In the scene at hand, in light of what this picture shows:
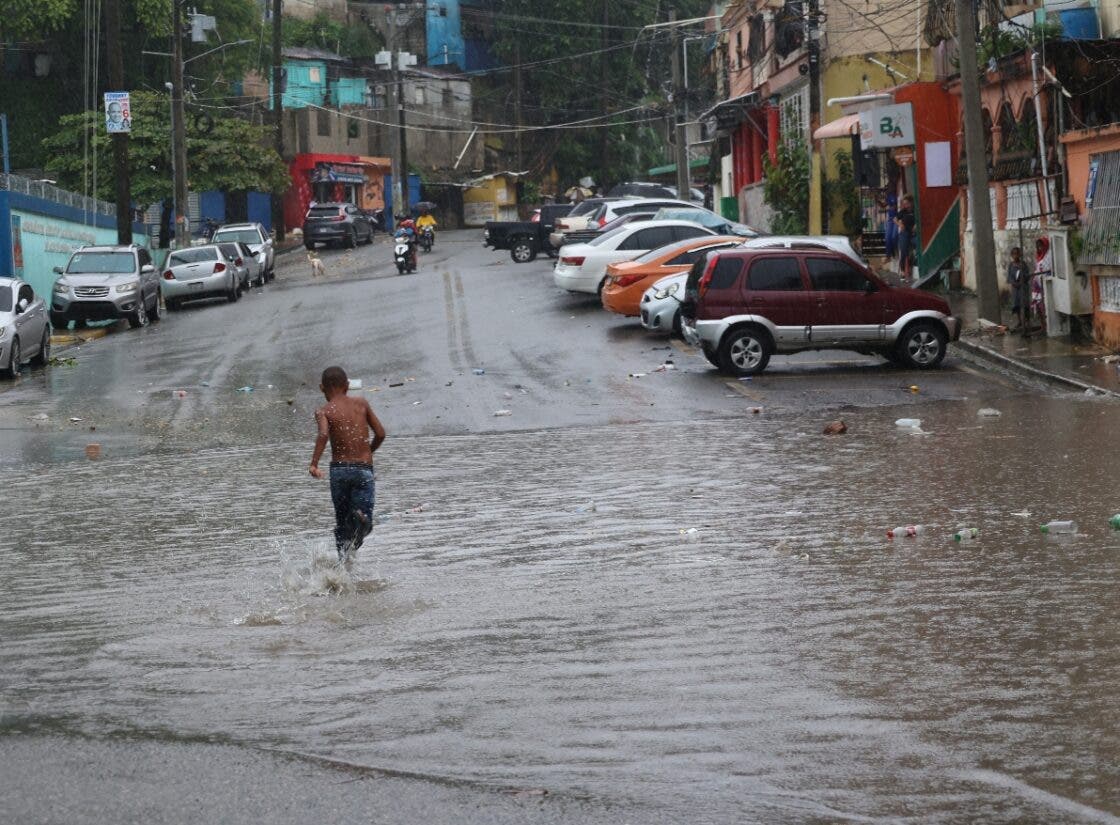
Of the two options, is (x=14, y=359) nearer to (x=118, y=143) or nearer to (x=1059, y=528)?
(x=118, y=143)

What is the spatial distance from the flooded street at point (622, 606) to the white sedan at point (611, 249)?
1221cm

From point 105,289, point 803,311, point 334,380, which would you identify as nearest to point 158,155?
point 105,289

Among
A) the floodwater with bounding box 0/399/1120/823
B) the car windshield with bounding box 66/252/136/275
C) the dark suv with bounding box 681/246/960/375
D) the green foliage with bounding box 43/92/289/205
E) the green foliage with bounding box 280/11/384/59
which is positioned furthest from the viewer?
the green foliage with bounding box 280/11/384/59

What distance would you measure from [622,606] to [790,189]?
119ft

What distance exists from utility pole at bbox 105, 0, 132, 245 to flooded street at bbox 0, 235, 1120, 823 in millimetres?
24997

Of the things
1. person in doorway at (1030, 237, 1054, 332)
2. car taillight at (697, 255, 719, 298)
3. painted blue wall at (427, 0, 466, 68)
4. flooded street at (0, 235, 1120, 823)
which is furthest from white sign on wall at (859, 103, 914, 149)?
painted blue wall at (427, 0, 466, 68)

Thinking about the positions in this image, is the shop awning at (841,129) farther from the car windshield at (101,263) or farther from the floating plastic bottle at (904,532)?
the floating plastic bottle at (904,532)

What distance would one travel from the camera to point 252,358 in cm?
2877

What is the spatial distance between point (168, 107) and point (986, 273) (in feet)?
138

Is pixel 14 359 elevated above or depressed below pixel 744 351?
above

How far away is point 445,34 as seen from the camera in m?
91.9

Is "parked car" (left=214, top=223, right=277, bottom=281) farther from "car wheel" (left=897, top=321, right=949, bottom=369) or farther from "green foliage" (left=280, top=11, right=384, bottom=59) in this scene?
"green foliage" (left=280, top=11, right=384, bottom=59)

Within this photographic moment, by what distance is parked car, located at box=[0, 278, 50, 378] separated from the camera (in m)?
26.9

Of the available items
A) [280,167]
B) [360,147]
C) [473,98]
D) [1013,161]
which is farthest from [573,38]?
[1013,161]
